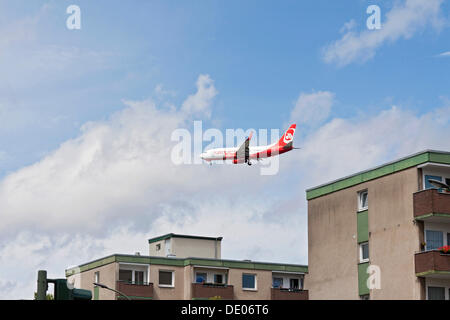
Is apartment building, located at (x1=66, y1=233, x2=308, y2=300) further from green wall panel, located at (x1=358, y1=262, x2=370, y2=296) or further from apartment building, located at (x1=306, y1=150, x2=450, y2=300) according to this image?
green wall panel, located at (x1=358, y1=262, x2=370, y2=296)

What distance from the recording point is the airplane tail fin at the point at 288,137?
8821 cm

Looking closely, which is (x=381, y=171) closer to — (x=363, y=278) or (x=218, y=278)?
→ (x=363, y=278)

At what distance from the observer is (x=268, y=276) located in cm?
7619

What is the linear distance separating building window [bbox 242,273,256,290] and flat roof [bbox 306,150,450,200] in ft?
74.2

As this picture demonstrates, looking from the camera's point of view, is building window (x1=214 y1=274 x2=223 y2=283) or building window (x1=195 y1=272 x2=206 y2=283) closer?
building window (x1=195 y1=272 x2=206 y2=283)

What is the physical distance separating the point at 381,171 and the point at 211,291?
28831mm

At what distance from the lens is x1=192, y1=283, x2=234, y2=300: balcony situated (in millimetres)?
73250

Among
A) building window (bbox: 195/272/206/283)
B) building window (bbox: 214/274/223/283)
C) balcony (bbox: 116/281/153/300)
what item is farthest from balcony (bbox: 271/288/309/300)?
balcony (bbox: 116/281/153/300)

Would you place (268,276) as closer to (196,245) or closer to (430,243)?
(196,245)

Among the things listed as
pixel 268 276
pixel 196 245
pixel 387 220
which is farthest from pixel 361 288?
pixel 196 245

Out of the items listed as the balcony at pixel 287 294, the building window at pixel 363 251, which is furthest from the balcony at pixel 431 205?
the balcony at pixel 287 294

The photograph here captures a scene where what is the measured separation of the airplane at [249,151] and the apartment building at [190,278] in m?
10.1

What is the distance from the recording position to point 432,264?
147ft

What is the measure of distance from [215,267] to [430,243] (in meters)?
31.2
